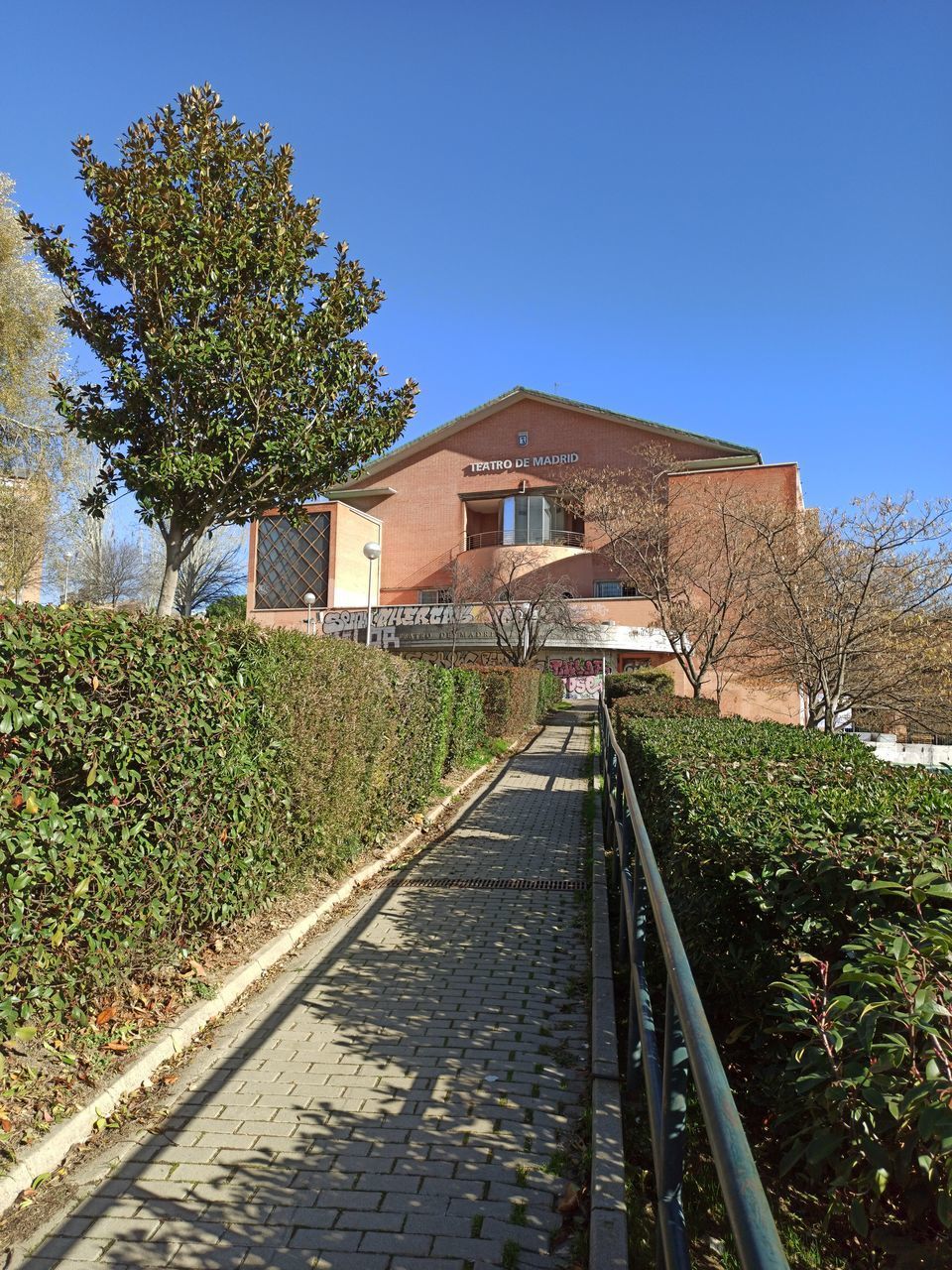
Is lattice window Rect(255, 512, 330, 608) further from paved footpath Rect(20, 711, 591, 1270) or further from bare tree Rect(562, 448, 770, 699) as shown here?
paved footpath Rect(20, 711, 591, 1270)

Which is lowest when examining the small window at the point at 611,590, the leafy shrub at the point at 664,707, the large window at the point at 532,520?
the leafy shrub at the point at 664,707

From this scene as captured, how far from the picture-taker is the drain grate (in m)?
7.10

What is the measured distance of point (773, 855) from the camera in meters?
2.73

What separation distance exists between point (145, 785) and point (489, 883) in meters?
4.01

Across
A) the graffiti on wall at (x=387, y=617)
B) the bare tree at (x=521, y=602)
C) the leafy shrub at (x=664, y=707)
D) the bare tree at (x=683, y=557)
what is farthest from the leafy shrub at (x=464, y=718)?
the graffiti on wall at (x=387, y=617)

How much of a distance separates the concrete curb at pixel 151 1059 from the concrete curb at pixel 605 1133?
77.2 inches

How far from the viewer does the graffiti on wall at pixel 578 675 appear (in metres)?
44.5

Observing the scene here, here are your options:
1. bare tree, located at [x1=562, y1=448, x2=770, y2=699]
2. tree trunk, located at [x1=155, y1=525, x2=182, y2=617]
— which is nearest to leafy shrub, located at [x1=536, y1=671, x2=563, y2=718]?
bare tree, located at [x1=562, y1=448, x2=770, y2=699]

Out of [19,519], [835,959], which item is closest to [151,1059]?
[835,959]

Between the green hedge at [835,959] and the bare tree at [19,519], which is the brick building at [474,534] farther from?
the green hedge at [835,959]

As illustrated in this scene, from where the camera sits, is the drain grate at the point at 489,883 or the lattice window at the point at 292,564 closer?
the drain grate at the point at 489,883

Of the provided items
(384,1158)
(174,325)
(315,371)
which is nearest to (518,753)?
(315,371)

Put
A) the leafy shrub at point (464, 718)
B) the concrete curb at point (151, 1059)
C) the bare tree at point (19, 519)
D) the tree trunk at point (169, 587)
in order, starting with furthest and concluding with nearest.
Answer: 1. the bare tree at point (19, 519)
2. the leafy shrub at point (464, 718)
3. the tree trunk at point (169, 587)
4. the concrete curb at point (151, 1059)

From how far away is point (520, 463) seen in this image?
165 feet
